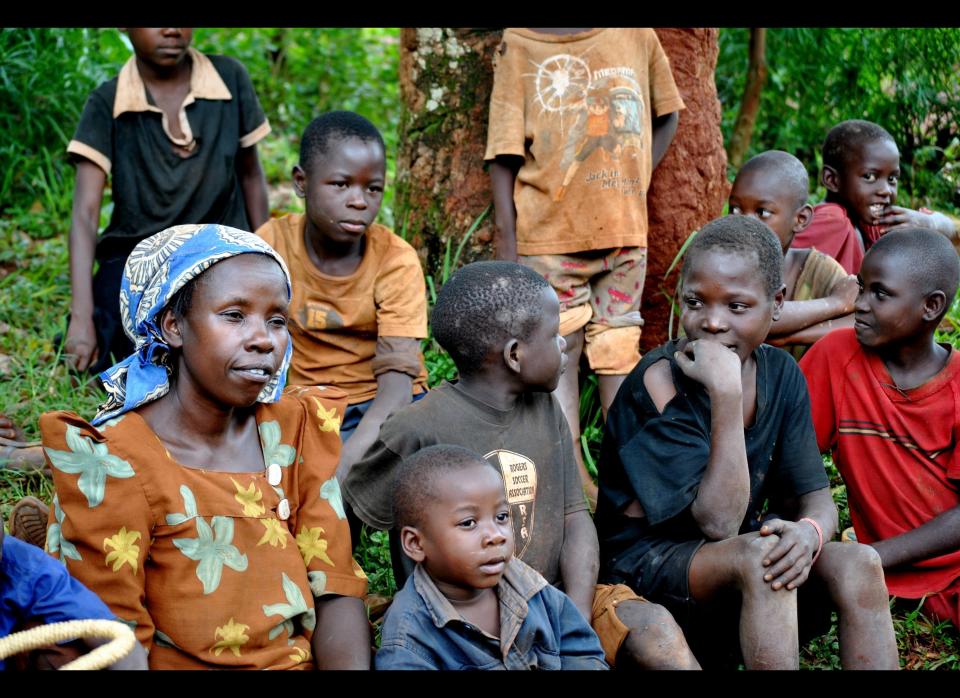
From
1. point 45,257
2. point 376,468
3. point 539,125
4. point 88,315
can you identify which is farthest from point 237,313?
point 45,257

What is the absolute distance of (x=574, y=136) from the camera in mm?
4145

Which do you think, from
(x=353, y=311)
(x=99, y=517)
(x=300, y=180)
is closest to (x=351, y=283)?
(x=353, y=311)

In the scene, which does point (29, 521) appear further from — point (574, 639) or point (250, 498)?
point (574, 639)

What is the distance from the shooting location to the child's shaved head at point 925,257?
3.52m

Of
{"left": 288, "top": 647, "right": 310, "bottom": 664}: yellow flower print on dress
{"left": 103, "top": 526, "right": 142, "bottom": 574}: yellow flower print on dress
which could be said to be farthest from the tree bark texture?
{"left": 103, "top": 526, "right": 142, "bottom": 574}: yellow flower print on dress

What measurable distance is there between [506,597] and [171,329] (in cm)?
106

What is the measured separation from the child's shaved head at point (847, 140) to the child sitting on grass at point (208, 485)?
3030 millimetres

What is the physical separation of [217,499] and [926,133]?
5.64 metres

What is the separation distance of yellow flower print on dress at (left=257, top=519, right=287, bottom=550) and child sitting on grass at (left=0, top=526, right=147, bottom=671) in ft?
1.35

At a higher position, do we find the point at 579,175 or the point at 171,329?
the point at 579,175

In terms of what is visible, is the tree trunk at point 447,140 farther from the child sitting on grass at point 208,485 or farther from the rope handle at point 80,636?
the rope handle at point 80,636

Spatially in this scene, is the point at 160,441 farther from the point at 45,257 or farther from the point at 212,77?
the point at 45,257

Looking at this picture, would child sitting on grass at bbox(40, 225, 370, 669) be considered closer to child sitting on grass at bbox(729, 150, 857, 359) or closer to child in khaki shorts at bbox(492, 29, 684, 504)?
child in khaki shorts at bbox(492, 29, 684, 504)

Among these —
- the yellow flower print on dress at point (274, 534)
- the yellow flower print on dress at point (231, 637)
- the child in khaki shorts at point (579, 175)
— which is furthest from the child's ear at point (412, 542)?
the child in khaki shorts at point (579, 175)
